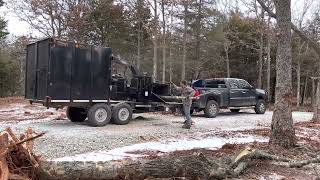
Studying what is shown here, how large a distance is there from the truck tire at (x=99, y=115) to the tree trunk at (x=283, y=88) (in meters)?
7.27

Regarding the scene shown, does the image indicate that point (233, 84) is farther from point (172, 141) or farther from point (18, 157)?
point (18, 157)

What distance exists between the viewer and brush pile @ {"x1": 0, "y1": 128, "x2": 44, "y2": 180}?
666cm

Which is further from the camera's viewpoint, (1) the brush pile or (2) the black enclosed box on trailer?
(2) the black enclosed box on trailer

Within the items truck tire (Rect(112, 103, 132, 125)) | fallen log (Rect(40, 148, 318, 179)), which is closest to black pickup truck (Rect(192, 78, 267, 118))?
truck tire (Rect(112, 103, 132, 125))

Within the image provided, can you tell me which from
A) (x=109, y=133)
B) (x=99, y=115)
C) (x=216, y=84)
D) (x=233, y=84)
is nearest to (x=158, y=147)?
(x=109, y=133)

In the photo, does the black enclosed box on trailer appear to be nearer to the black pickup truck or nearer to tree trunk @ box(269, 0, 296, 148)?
the black pickup truck

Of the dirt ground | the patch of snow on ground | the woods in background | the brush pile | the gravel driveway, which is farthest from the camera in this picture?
the woods in background

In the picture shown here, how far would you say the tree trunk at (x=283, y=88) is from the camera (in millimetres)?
11406

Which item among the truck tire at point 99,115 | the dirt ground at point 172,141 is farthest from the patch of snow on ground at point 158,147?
the truck tire at point 99,115

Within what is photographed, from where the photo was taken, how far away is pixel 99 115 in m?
16.8

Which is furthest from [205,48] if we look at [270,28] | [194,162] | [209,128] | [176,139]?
[194,162]

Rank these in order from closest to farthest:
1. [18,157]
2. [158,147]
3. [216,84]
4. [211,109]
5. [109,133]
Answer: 1. [18,157]
2. [158,147]
3. [109,133]
4. [211,109]
5. [216,84]

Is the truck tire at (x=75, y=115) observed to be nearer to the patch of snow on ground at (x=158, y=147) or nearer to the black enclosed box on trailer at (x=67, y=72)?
the black enclosed box on trailer at (x=67, y=72)

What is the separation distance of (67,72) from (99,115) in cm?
202
